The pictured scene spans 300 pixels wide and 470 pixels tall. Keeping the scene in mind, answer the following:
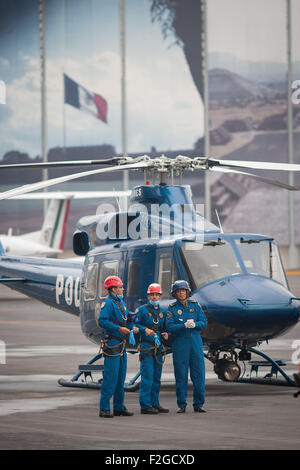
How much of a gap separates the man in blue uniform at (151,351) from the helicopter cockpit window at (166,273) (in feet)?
6.66

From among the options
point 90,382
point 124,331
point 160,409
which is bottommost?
point 90,382

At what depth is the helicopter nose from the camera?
571 inches

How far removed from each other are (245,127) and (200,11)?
7344 mm

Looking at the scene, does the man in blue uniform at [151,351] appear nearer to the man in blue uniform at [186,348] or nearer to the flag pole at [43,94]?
the man in blue uniform at [186,348]

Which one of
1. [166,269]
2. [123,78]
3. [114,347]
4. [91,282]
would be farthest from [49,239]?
[114,347]

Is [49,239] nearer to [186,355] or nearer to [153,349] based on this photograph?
[153,349]

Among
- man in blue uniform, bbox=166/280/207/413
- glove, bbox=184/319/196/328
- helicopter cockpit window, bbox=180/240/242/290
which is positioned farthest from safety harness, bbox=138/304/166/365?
helicopter cockpit window, bbox=180/240/242/290

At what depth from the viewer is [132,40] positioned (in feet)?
192

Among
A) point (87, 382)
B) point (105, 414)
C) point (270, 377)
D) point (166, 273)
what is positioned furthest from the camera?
point (87, 382)

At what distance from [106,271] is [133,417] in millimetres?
4536

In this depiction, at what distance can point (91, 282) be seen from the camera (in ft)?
56.0

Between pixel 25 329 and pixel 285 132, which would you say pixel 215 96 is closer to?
pixel 285 132

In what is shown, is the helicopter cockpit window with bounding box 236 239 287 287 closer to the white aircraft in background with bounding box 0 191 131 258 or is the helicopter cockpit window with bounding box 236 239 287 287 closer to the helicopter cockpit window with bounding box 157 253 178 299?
the helicopter cockpit window with bounding box 157 253 178 299

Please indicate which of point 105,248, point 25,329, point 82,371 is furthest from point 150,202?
point 25,329
